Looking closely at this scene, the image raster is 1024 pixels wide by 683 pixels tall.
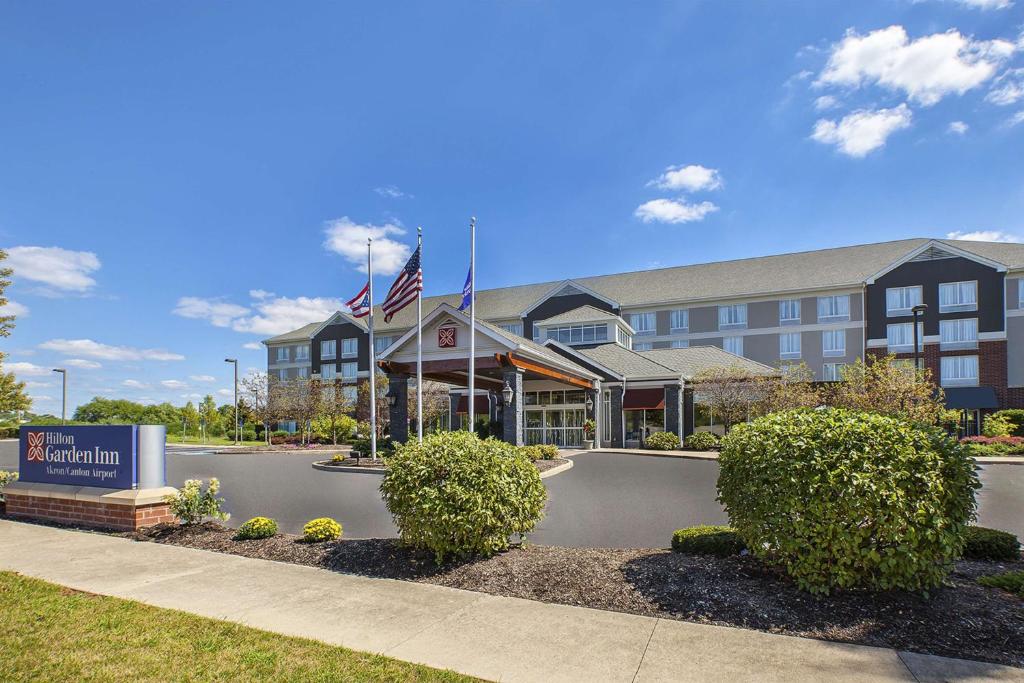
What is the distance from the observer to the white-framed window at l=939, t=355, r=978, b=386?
37188 mm

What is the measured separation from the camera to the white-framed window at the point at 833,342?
136 feet

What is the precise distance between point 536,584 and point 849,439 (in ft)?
12.0

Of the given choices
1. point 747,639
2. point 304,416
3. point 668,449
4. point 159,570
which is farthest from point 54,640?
point 304,416

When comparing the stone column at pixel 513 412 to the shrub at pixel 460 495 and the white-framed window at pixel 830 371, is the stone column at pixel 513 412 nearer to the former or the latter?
the shrub at pixel 460 495

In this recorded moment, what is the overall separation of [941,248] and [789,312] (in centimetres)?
999

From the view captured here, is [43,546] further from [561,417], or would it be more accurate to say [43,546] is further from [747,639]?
[561,417]

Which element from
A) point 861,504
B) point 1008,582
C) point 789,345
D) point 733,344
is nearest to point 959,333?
point 789,345

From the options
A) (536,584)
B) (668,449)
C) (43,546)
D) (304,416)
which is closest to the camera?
(536,584)

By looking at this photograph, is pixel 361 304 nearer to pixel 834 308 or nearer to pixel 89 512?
pixel 89 512

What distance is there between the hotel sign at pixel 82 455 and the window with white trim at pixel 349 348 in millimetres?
48689

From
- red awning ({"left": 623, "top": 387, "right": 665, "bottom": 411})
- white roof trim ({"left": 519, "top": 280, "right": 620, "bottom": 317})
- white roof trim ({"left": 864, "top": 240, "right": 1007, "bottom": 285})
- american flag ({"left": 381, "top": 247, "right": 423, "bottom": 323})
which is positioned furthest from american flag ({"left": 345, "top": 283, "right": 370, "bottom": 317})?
white roof trim ({"left": 864, "top": 240, "right": 1007, "bottom": 285})

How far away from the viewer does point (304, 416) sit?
4225 centimetres

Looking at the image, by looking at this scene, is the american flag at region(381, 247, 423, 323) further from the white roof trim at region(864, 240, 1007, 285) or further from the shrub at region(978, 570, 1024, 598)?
the white roof trim at region(864, 240, 1007, 285)

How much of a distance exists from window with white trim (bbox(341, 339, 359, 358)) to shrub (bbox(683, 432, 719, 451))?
3904cm
